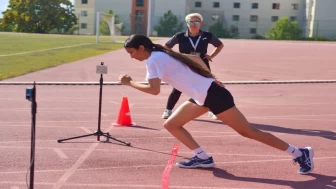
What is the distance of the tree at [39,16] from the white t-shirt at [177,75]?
7421 centimetres

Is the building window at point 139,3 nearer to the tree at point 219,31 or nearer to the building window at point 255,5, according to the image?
the tree at point 219,31

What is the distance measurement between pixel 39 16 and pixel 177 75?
75500mm

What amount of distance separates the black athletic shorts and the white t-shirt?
5 centimetres

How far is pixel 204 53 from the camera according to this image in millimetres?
8617

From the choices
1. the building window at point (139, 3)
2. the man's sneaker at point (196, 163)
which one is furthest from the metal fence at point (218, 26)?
the man's sneaker at point (196, 163)

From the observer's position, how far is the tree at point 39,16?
77250 mm

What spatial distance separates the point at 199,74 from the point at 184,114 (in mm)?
620

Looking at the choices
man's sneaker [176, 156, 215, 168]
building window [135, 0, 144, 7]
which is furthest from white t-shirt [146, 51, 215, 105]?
building window [135, 0, 144, 7]

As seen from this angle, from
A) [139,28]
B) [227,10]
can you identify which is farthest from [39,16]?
[227,10]

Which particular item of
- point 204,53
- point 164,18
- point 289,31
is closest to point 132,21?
point 164,18

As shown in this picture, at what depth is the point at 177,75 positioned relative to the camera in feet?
17.8

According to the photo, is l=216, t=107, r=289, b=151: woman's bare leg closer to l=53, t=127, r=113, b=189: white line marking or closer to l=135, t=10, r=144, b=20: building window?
l=53, t=127, r=113, b=189: white line marking

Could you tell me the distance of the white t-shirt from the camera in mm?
5359

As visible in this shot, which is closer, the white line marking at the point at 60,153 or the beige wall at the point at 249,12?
the white line marking at the point at 60,153
